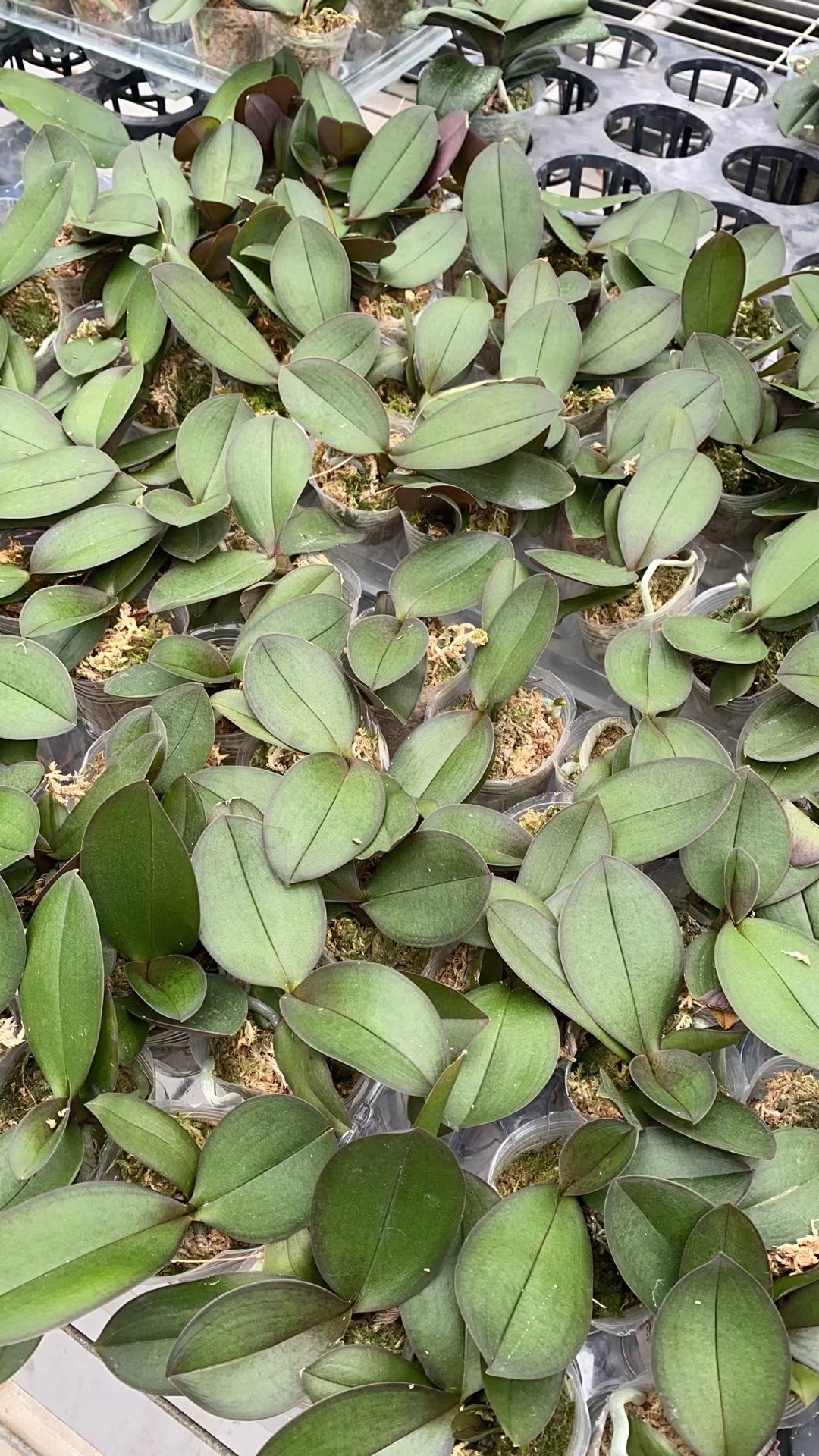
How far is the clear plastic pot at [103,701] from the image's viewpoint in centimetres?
78

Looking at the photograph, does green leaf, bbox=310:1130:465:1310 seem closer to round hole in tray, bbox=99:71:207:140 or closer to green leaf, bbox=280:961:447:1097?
green leaf, bbox=280:961:447:1097

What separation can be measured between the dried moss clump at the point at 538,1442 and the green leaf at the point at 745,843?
0.92ft

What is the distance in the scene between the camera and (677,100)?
1.46 meters

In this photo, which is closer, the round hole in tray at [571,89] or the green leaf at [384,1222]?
the green leaf at [384,1222]

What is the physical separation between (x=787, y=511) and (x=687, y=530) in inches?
5.2

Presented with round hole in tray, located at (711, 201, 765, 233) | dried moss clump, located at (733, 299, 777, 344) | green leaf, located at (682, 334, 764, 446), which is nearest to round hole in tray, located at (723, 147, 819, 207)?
round hole in tray, located at (711, 201, 765, 233)

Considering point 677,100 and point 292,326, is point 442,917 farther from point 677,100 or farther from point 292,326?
point 677,100

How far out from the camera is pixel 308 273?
0.91 m

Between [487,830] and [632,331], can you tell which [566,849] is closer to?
[487,830]

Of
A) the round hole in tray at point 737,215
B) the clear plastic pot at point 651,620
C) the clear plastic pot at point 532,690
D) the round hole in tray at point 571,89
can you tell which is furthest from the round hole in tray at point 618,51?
the clear plastic pot at point 532,690

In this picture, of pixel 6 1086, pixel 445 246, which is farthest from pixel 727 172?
pixel 6 1086

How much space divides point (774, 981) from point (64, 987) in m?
0.38

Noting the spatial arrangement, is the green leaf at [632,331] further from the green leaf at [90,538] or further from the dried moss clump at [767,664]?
the green leaf at [90,538]

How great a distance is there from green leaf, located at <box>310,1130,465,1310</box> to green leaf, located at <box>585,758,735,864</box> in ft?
0.74
